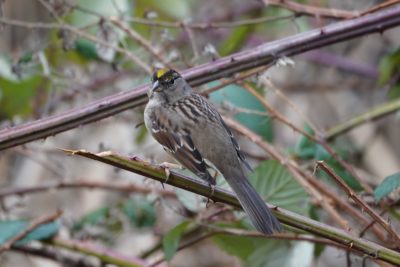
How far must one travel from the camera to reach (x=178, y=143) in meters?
2.59

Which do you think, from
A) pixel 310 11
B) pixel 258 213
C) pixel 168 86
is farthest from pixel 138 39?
pixel 258 213

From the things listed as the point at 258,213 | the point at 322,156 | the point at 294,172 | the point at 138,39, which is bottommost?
the point at 258,213

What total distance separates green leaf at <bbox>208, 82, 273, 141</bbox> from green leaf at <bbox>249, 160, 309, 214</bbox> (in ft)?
1.14

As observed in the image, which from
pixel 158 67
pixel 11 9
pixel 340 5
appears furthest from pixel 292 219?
pixel 11 9

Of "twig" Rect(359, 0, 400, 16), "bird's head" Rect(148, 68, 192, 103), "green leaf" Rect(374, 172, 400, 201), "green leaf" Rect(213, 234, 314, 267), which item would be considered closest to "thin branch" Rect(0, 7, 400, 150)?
"twig" Rect(359, 0, 400, 16)

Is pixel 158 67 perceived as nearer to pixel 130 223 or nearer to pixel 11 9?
pixel 130 223

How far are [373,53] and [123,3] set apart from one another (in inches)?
73.7

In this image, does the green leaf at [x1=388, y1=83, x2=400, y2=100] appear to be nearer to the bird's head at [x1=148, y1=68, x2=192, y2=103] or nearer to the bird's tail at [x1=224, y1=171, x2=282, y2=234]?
the bird's head at [x1=148, y1=68, x2=192, y2=103]

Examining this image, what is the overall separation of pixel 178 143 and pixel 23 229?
81 centimetres

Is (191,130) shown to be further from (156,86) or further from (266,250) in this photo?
(266,250)

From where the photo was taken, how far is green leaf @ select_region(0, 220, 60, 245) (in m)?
2.91

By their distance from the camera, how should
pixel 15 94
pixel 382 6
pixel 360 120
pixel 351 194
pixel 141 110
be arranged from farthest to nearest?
pixel 15 94 → pixel 360 120 → pixel 141 110 → pixel 382 6 → pixel 351 194

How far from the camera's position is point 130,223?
354 cm

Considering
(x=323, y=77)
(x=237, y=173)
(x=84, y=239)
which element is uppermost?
(x=323, y=77)
